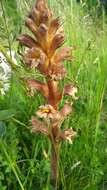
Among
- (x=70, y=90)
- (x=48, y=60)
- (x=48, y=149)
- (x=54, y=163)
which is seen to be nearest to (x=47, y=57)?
(x=48, y=60)

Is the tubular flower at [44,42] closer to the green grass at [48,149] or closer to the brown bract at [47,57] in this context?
the brown bract at [47,57]

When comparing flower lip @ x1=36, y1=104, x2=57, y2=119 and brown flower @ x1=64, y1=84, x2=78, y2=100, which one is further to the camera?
brown flower @ x1=64, y1=84, x2=78, y2=100

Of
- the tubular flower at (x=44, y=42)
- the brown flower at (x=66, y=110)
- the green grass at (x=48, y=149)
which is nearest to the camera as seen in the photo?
the tubular flower at (x=44, y=42)

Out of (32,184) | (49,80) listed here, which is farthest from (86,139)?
(49,80)

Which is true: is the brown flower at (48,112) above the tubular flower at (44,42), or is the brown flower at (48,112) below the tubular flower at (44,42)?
below

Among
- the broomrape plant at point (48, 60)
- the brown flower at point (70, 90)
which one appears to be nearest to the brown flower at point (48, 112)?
the broomrape plant at point (48, 60)

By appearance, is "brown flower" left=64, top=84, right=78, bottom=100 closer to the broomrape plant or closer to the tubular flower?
the broomrape plant

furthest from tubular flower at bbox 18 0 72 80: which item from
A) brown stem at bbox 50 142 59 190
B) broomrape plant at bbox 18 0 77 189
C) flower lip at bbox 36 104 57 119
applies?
brown stem at bbox 50 142 59 190

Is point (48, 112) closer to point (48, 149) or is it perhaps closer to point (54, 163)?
point (54, 163)

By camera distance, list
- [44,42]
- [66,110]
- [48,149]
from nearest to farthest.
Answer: [44,42], [66,110], [48,149]
